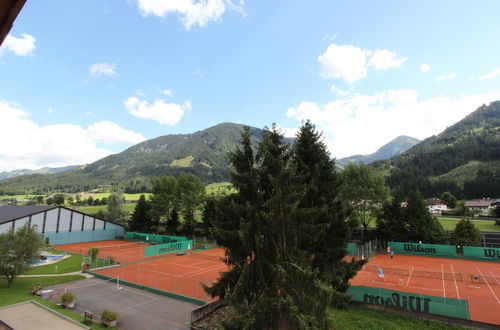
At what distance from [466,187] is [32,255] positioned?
14415 cm

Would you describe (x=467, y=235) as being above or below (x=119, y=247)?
above

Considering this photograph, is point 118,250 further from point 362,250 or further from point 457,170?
point 457,170

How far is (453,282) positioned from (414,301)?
44.9 ft

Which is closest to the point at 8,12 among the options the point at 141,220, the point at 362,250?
the point at 362,250

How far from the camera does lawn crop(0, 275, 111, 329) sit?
17.8 metres

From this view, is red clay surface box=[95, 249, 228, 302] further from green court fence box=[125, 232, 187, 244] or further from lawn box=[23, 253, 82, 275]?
green court fence box=[125, 232, 187, 244]

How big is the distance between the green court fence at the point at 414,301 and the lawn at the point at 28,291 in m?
17.0

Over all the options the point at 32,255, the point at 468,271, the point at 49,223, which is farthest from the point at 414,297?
the point at 49,223

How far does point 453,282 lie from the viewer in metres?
26.0

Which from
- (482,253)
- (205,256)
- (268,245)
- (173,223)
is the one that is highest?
(268,245)

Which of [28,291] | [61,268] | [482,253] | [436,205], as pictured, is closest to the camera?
[28,291]

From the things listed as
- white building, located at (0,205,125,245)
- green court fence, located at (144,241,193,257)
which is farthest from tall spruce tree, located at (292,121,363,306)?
white building, located at (0,205,125,245)

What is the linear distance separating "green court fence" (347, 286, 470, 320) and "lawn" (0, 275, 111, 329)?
1699 cm

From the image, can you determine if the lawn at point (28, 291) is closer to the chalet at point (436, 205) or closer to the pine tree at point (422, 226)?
the pine tree at point (422, 226)
